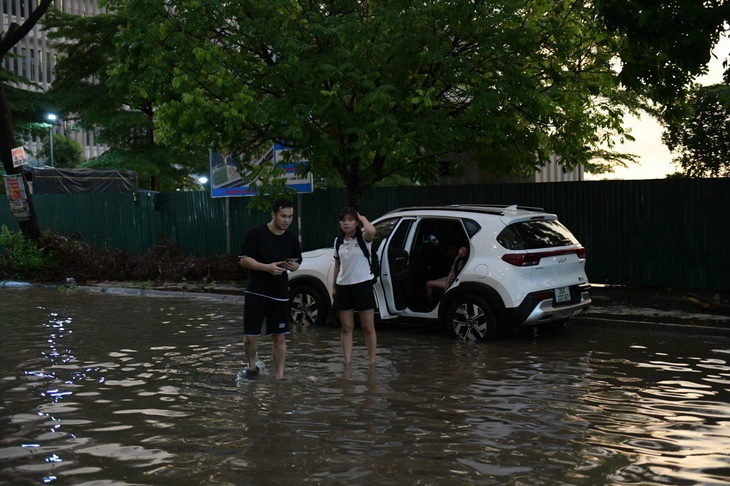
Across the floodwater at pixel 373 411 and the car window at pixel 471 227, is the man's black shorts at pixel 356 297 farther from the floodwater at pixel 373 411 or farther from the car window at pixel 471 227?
the car window at pixel 471 227

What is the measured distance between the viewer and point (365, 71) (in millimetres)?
15750

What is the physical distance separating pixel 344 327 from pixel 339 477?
4208 millimetres

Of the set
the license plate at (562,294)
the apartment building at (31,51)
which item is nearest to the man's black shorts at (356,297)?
the license plate at (562,294)

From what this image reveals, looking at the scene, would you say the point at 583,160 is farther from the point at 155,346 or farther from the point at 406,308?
the point at 155,346

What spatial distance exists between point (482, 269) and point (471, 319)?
69 centimetres

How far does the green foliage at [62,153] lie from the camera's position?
81.2 meters

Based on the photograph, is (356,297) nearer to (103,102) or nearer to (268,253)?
(268,253)

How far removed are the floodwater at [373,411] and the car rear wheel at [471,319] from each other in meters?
0.27

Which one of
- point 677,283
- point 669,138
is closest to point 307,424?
point 677,283

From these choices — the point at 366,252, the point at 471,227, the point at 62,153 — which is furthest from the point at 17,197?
the point at 62,153

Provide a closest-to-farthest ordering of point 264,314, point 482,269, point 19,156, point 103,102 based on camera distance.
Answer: point 264,314, point 482,269, point 19,156, point 103,102

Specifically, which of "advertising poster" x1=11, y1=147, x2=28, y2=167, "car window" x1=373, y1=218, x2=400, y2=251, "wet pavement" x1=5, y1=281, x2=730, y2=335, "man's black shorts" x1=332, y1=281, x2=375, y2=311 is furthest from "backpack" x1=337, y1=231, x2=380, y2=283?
"advertising poster" x1=11, y1=147, x2=28, y2=167

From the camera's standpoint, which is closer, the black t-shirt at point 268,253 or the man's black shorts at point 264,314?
the black t-shirt at point 268,253

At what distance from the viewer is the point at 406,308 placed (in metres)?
12.3
